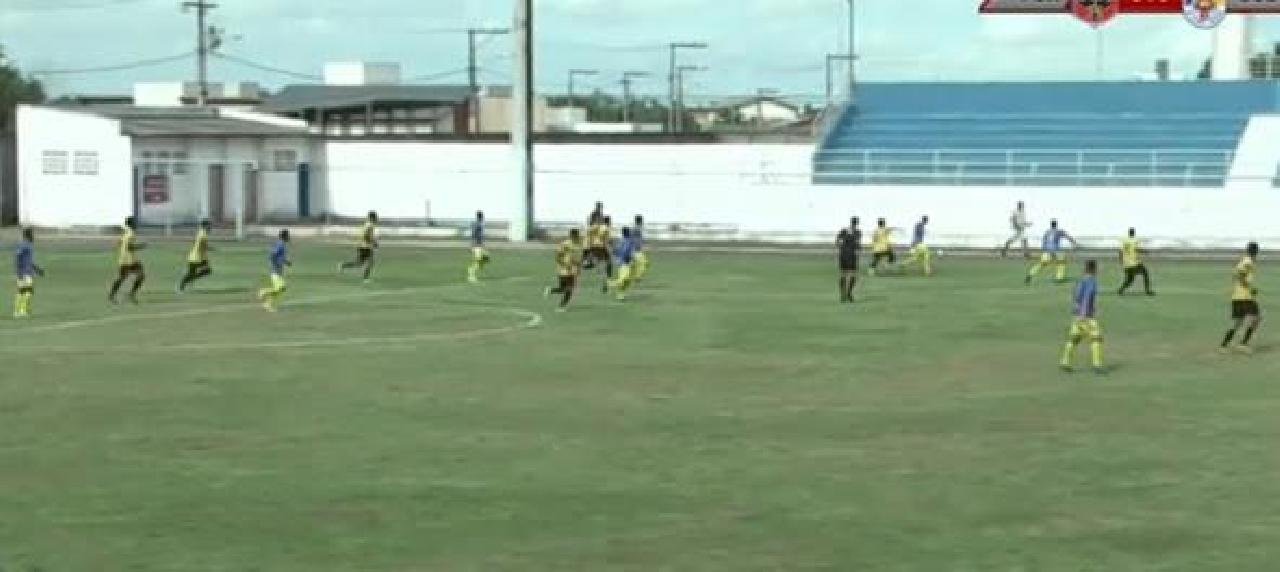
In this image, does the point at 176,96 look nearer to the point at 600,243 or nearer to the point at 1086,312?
the point at 600,243

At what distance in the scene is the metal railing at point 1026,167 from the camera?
6725 centimetres

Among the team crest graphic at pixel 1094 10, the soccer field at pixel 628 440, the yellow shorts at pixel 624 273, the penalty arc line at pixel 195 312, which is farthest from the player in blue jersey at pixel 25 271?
the team crest graphic at pixel 1094 10

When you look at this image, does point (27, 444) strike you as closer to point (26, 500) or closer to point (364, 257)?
point (26, 500)

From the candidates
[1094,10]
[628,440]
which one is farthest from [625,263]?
[1094,10]

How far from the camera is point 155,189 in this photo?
7238cm

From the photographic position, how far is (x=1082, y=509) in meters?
16.0

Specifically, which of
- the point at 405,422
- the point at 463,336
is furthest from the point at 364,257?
the point at 405,422

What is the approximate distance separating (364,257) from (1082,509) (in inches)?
1237

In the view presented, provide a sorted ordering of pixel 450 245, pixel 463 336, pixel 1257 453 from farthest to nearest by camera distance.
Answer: pixel 450 245
pixel 463 336
pixel 1257 453

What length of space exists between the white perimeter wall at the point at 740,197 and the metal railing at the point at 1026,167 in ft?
4.36

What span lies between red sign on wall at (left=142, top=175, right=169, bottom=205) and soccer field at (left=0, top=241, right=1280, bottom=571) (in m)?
35.0

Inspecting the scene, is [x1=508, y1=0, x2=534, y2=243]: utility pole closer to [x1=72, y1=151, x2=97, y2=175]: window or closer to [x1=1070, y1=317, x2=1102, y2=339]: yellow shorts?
[x1=72, y1=151, x2=97, y2=175]: window

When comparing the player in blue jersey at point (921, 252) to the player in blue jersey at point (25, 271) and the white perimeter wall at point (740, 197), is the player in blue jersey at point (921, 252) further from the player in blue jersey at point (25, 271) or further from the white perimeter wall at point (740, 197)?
the player in blue jersey at point (25, 271)

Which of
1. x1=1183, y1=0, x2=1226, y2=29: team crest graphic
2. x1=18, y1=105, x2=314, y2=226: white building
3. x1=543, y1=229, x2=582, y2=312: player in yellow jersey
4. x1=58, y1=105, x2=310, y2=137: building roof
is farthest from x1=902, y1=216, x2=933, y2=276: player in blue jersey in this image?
x1=58, y1=105, x2=310, y2=137: building roof
